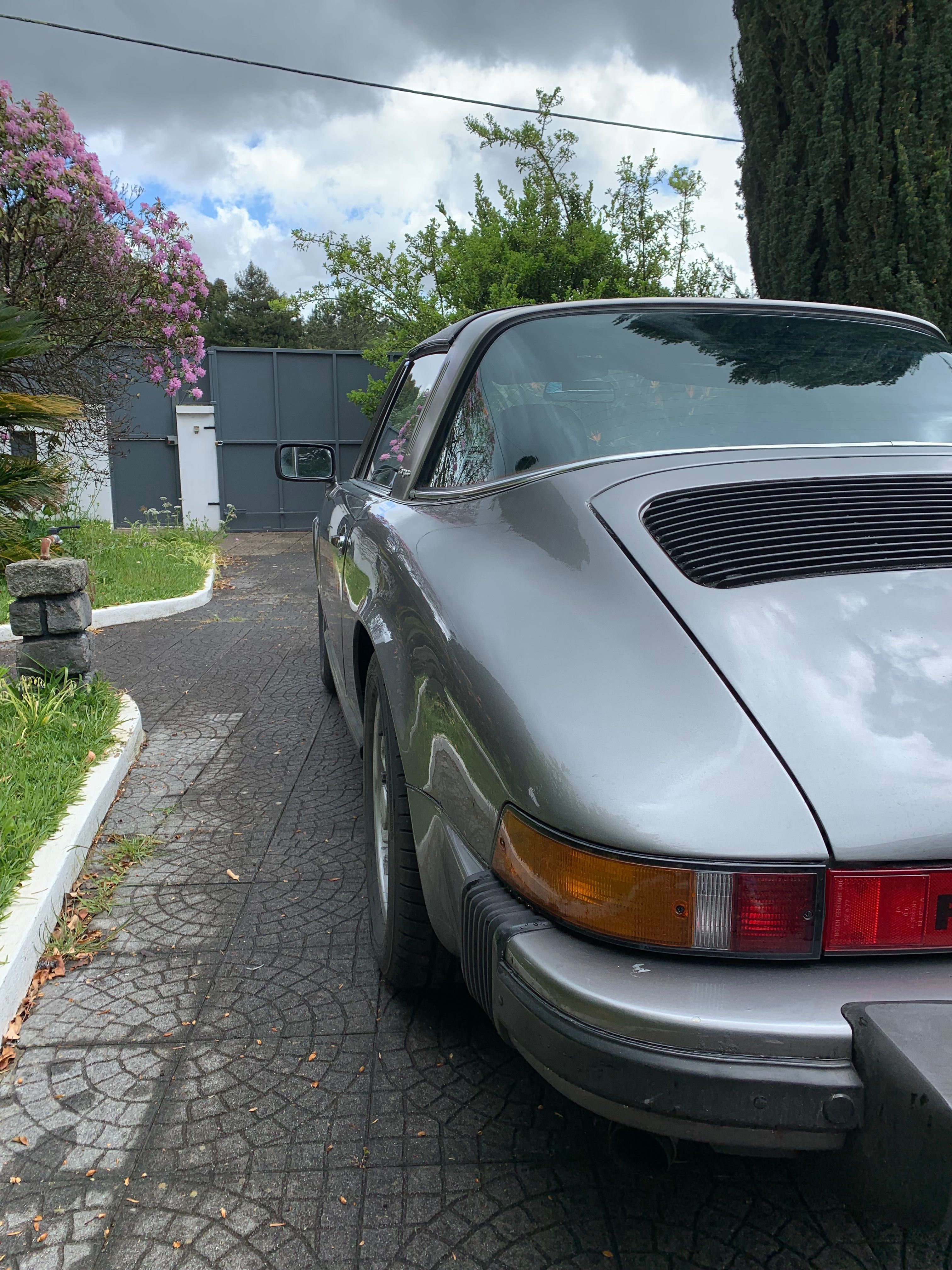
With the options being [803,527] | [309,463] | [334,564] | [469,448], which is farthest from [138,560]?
[803,527]

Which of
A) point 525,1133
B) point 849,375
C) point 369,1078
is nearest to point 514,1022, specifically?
point 525,1133

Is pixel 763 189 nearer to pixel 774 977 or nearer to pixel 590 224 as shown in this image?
pixel 590 224

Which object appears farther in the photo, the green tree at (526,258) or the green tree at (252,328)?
the green tree at (252,328)

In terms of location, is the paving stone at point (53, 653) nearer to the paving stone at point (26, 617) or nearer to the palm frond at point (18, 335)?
the paving stone at point (26, 617)

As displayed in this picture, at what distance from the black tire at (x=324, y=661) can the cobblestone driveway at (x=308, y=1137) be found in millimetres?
2013

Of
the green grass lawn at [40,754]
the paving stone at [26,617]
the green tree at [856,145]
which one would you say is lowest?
the green grass lawn at [40,754]

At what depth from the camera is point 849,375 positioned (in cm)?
243

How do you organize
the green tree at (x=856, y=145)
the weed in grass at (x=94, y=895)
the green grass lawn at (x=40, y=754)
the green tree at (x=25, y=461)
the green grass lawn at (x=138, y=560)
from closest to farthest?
the weed in grass at (x=94, y=895) < the green grass lawn at (x=40, y=754) < the green tree at (x=25, y=461) < the green tree at (x=856, y=145) < the green grass lawn at (x=138, y=560)

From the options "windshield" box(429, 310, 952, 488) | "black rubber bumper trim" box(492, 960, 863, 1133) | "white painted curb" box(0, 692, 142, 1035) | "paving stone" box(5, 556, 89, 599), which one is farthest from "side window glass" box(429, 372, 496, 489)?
"paving stone" box(5, 556, 89, 599)

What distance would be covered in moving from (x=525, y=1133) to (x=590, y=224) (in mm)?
14276

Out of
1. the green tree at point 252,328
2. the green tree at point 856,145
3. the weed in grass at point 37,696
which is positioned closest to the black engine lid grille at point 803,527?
the weed in grass at point 37,696

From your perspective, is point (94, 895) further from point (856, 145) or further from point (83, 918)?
point (856, 145)

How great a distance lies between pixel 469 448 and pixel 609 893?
143 cm

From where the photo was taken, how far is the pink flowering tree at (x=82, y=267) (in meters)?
9.51
